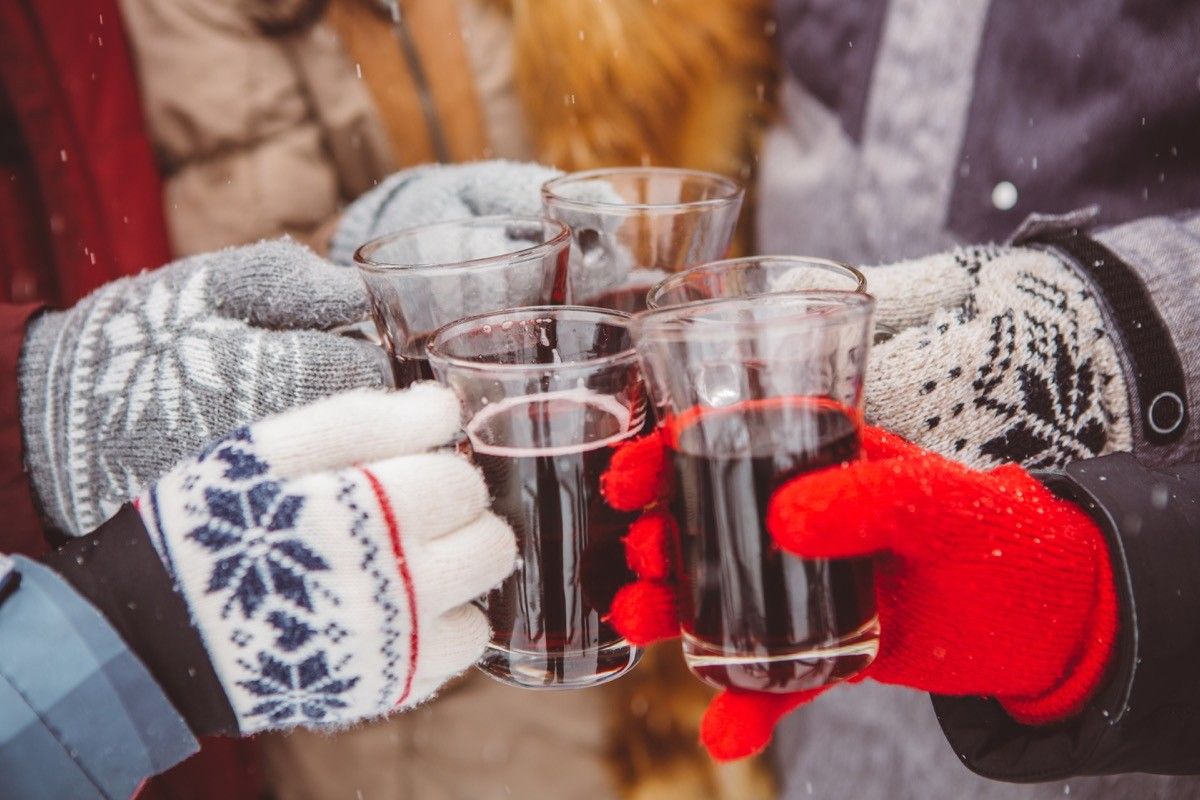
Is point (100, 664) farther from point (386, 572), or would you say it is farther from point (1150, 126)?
point (1150, 126)

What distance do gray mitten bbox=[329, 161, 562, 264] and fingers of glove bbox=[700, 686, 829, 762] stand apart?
2.47 ft

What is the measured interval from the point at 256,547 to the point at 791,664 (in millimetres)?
412

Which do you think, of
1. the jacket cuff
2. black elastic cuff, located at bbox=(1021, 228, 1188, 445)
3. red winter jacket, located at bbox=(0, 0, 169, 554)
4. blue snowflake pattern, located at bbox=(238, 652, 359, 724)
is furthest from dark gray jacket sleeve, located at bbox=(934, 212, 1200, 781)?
red winter jacket, located at bbox=(0, 0, 169, 554)

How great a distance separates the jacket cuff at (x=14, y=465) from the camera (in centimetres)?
100

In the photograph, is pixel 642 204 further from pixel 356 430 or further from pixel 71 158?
pixel 71 158

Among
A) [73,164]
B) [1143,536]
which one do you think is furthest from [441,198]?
[1143,536]

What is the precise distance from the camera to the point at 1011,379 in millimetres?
866

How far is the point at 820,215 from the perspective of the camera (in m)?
1.51

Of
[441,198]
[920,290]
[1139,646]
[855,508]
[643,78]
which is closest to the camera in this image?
[855,508]

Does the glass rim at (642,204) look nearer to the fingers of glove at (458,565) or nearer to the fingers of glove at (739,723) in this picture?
the fingers of glove at (458,565)

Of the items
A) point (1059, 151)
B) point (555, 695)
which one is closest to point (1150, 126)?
point (1059, 151)

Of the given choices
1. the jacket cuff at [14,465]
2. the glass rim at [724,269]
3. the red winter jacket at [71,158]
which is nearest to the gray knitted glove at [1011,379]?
the glass rim at [724,269]

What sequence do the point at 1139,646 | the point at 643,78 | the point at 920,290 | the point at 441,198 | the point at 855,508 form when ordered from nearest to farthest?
the point at 855,508, the point at 1139,646, the point at 920,290, the point at 441,198, the point at 643,78

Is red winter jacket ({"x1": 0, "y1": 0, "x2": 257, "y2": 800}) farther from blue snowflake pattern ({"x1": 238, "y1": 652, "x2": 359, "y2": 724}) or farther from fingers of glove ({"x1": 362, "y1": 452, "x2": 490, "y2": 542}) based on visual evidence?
fingers of glove ({"x1": 362, "y1": 452, "x2": 490, "y2": 542})
